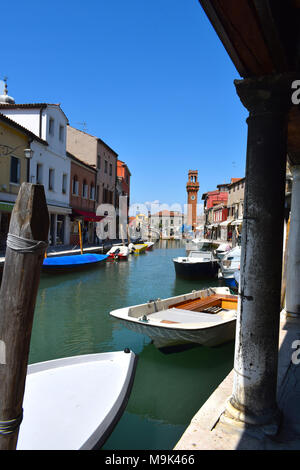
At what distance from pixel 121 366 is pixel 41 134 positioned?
61.7ft

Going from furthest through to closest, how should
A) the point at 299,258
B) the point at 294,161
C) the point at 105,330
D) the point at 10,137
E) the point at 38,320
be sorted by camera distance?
the point at 10,137
the point at 38,320
the point at 105,330
the point at 299,258
the point at 294,161

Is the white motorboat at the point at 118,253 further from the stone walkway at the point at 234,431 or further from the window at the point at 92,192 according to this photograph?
the stone walkway at the point at 234,431

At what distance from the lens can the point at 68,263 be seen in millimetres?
16047

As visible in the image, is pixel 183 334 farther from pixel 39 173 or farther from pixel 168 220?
pixel 168 220

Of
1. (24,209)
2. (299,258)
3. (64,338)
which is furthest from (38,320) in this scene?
(24,209)

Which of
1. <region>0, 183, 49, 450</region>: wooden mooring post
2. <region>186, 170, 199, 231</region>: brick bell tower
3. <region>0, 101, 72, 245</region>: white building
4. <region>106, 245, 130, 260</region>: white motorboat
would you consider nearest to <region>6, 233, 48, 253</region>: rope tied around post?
<region>0, 183, 49, 450</region>: wooden mooring post

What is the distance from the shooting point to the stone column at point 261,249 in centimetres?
271

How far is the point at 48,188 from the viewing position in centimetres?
2128

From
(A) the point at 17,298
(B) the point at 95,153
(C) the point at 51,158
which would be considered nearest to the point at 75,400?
(A) the point at 17,298

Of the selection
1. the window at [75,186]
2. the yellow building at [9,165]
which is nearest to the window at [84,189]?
the window at [75,186]

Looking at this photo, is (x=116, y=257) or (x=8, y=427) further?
(x=116, y=257)

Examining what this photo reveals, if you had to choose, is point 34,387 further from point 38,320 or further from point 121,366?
point 38,320

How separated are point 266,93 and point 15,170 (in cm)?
1679
